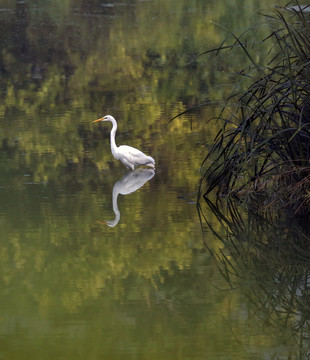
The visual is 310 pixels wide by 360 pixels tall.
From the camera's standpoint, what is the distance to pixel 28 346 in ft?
18.1

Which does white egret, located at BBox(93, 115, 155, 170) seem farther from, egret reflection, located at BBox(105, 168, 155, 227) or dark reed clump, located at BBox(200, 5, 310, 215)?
dark reed clump, located at BBox(200, 5, 310, 215)

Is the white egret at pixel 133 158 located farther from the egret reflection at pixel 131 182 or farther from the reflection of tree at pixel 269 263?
the reflection of tree at pixel 269 263

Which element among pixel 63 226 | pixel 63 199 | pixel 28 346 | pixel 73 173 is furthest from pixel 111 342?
pixel 73 173

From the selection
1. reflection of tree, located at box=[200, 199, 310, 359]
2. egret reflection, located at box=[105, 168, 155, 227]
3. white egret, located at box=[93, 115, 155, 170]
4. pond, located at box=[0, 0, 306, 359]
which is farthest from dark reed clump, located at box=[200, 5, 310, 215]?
white egret, located at box=[93, 115, 155, 170]

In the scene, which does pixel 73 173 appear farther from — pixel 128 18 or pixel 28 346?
pixel 128 18

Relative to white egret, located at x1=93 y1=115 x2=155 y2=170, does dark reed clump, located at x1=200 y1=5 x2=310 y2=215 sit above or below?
above

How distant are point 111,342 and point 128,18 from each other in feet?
82.9

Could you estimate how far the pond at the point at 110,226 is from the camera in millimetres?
5645

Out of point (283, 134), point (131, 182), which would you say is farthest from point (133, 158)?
point (283, 134)

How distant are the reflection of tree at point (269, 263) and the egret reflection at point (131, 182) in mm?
883

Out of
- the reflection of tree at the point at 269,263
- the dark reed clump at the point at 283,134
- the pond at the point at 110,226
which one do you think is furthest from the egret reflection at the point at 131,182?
the dark reed clump at the point at 283,134

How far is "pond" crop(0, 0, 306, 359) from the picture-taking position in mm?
5645

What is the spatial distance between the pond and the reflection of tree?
8cm

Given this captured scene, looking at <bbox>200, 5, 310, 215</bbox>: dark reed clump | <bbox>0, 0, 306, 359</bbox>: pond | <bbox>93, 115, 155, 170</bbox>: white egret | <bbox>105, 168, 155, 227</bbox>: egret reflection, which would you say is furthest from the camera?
<bbox>93, 115, 155, 170</bbox>: white egret
